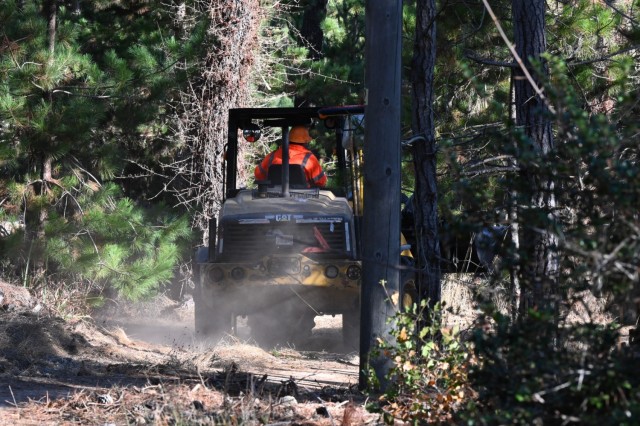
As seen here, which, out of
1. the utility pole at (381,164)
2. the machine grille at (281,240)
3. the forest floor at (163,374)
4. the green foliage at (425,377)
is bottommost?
the forest floor at (163,374)

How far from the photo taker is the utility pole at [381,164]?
21.9 feet

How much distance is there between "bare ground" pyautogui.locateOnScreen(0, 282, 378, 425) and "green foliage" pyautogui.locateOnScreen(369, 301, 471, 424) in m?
0.43

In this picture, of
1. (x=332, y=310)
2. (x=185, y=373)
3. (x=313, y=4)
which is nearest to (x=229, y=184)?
(x=332, y=310)

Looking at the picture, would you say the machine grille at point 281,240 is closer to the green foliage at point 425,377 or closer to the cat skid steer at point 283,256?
the cat skid steer at point 283,256

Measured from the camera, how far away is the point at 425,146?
Result: 27.7 ft

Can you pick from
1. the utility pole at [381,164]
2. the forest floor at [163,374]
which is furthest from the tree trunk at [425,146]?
the utility pole at [381,164]

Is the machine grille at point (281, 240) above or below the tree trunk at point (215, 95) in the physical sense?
below

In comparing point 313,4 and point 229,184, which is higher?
point 313,4

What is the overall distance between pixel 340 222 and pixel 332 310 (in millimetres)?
984

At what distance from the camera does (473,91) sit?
41.3 feet

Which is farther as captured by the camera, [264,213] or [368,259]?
[264,213]

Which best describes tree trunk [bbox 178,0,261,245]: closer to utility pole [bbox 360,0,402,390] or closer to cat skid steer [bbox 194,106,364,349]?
cat skid steer [bbox 194,106,364,349]

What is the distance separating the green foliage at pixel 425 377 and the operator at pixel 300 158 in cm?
551

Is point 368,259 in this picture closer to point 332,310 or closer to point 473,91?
point 332,310
